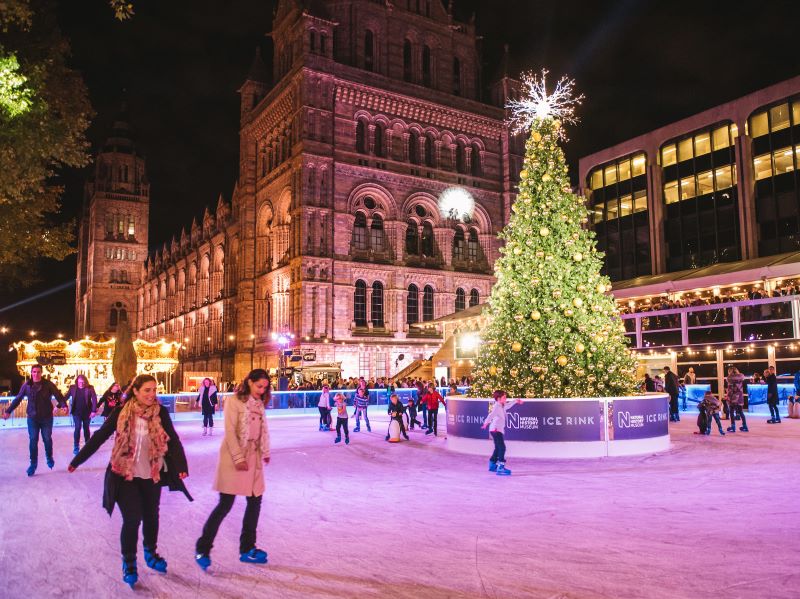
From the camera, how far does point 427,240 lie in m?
49.9

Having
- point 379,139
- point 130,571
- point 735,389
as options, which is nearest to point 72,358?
point 379,139

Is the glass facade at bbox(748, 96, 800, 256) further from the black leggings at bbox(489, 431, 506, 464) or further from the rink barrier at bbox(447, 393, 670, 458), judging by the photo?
the black leggings at bbox(489, 431, 506, 464)

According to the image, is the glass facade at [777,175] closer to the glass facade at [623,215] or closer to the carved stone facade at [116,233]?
the glass facade at [623,215]

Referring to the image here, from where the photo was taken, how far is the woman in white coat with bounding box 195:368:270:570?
582 cm

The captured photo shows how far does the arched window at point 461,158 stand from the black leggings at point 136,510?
157 feet

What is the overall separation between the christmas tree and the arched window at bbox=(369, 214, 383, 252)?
1285 inches

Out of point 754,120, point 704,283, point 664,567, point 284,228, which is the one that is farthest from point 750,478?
point 284,228

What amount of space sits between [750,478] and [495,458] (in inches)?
152

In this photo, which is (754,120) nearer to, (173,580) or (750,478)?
(750,478)

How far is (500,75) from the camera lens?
5416 cm

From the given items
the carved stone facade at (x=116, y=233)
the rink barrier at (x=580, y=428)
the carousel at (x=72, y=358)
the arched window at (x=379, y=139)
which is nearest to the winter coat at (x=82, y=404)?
the rink barrier at (x=580, y=428)

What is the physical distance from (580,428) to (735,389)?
7.36m

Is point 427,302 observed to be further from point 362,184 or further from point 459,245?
point 362,184

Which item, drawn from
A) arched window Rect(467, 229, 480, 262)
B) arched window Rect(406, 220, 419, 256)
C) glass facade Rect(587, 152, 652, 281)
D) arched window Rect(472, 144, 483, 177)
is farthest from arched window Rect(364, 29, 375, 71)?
glass facade Rect(587, 152, 652, 281)
